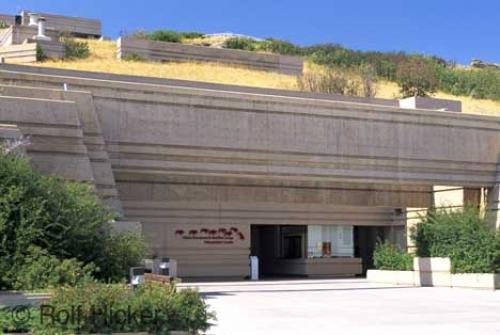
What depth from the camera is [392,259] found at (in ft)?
105

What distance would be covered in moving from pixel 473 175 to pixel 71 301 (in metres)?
25.4

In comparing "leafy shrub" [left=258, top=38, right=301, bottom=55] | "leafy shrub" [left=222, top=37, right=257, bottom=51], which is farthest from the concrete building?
"leafy shrub" [left=258, top=38, right=301, bottom=55]

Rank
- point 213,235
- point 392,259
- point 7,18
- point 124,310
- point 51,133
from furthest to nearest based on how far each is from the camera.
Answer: point 7,18 < point 213,235 < point 392,259 < point 51,133 < point 124,310

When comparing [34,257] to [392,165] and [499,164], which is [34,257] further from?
[499,164]

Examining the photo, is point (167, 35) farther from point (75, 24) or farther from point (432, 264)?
point (432, 264)

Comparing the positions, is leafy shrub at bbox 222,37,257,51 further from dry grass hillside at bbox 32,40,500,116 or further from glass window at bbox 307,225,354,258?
glass window at bbox 307,225,354,258

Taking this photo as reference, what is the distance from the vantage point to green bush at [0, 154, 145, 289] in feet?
56.3

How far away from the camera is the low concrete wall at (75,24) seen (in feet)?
257

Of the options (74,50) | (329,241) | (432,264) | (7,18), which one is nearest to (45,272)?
(432,264)

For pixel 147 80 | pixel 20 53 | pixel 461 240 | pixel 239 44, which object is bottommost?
pixel 461 240

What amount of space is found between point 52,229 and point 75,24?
219 feet

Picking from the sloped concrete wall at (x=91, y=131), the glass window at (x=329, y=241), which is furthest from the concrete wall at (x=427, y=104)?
the sloped concrete wall at (x=91, y=131)

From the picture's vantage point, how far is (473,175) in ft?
111

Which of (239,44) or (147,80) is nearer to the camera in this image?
(147,80)
